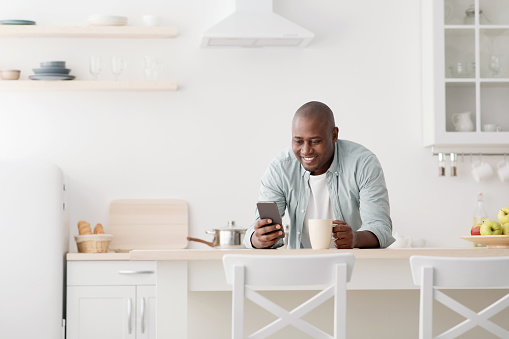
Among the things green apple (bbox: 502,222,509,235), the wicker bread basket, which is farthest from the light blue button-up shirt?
the wicker bread basket

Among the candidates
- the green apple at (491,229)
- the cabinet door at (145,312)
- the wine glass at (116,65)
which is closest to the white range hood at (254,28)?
the wine glass at (116,65)

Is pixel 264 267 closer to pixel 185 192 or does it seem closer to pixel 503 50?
pixel 185 192

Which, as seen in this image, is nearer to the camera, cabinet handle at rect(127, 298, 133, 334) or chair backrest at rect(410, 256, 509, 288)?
chair backrest at rect(410, 256, 509, 288)

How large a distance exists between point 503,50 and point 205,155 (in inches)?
71.3

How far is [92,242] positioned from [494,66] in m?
2.45

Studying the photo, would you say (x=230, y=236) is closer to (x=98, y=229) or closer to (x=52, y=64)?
(x=98, y=229)

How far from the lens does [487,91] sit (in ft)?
14.7

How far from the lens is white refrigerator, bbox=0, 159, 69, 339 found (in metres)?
3.99

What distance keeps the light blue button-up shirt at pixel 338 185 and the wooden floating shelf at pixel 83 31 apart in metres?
1.74

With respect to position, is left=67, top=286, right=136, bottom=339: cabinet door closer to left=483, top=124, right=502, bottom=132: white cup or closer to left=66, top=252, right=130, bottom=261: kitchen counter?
left=66, top=252, right=130, bottom=261: kitchen counter

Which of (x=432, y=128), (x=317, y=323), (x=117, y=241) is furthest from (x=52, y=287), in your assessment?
(x=432, y=128)

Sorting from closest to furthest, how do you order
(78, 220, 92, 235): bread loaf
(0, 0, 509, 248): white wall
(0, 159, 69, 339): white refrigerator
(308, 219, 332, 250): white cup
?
(308, 219, 332, 250): white cup
(0, 159, 69, 339): white refrigerator
(78, 220, 92, 235): bread loaf
(0, 0, 509, 248): white wall

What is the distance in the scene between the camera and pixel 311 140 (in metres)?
2.79

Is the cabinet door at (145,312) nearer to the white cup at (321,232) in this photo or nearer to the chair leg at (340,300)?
the white cup at (321,232)
